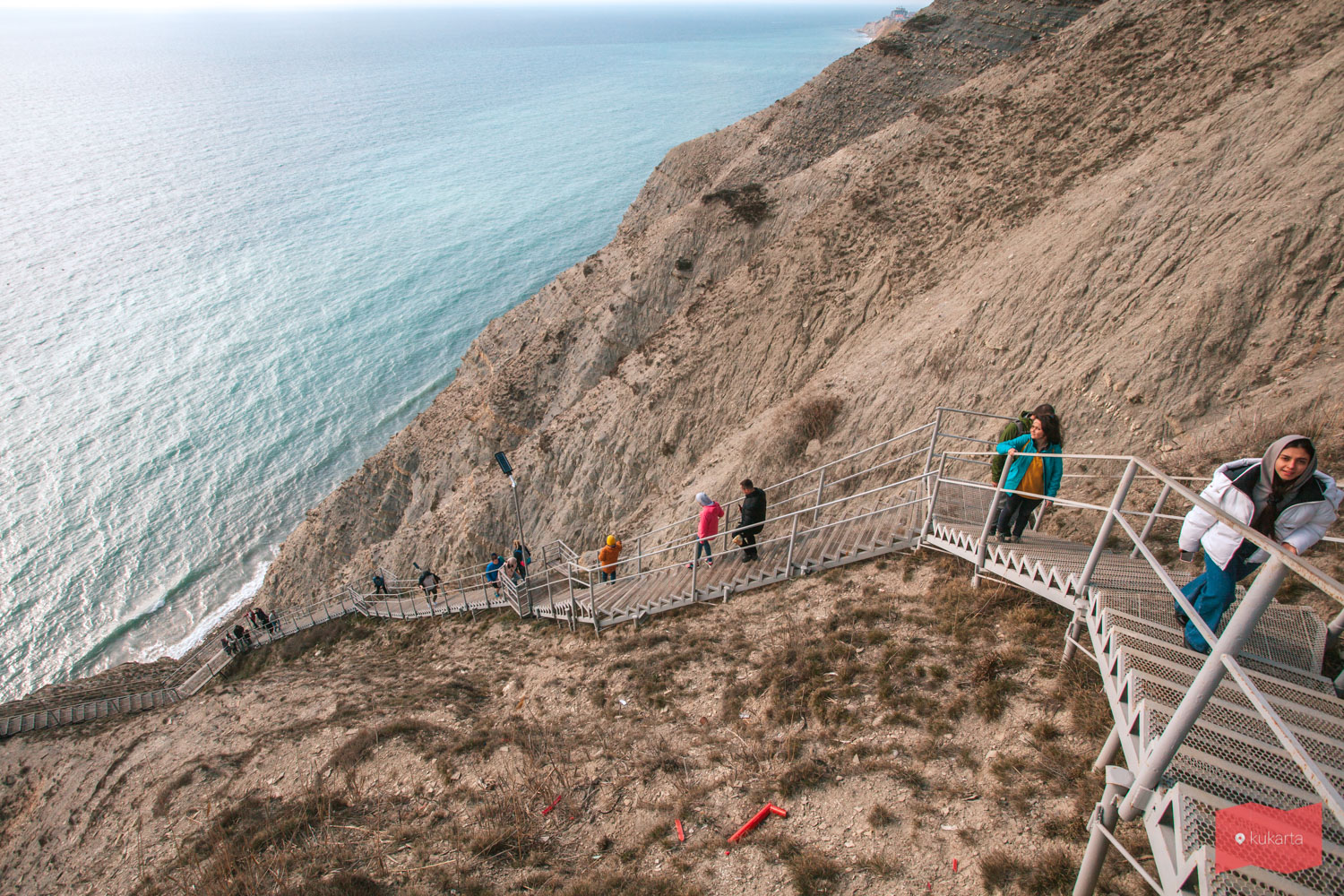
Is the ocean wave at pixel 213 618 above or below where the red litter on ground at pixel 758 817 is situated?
below

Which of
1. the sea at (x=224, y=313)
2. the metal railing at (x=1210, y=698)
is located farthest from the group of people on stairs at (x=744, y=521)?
the sea at (x=224, y=313)

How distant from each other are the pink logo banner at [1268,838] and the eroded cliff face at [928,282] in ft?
30.0

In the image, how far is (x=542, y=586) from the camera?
1628cm

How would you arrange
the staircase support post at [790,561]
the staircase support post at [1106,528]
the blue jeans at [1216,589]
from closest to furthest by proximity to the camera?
the blue jeans at [1216,589]
the staircase support post at [1106,528]
the staircase support post at [790,561]

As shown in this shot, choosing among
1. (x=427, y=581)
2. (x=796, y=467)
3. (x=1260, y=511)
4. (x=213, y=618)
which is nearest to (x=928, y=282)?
(x=796, y=467)

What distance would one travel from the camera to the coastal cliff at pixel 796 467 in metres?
6.54

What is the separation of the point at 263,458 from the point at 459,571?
90.2 feet

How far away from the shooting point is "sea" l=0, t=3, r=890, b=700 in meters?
37.9

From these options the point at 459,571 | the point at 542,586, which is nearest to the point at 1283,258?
the point at 542,586

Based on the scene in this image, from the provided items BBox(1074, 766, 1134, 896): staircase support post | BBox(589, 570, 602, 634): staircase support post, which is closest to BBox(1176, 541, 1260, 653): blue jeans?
BBox(1074, 766, 1134, 896): staircase support post

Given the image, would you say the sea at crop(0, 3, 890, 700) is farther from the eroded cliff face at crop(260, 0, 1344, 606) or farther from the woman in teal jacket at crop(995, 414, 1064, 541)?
the woman in teal jacket at crop(995, 414, 1064, 541)

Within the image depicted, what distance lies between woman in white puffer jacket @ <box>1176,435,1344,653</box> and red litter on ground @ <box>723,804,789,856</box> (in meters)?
3.95

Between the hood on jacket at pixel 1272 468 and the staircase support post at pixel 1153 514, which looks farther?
the staircase support post at pixel 1153 514

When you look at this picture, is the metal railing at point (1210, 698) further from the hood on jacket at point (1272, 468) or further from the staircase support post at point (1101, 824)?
the hood on jacket at point (1272, 468)
